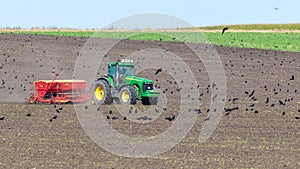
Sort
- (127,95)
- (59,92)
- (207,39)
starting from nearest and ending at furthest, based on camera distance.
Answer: (127,95)
(59,92)
(207,39)

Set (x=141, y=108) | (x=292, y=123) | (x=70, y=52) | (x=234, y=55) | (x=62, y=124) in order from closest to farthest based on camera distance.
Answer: (x=62, y=124) → (x=292, y=123) → (x=141, y=108) → (x=70, y=52) → (x=234, y=55)

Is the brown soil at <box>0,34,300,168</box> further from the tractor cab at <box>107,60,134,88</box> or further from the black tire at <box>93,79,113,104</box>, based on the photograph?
the tractor cab at <box>107,60,134,88</box>

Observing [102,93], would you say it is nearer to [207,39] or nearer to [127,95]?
[127,95]

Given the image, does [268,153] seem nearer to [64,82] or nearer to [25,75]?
[64,82]

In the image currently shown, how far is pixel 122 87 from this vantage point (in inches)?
1085

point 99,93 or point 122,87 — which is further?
point 99,93

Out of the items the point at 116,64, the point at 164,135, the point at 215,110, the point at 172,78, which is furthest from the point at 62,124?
the point at 172,78

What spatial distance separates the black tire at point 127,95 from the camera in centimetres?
2703

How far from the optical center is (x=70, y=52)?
50.6 meters

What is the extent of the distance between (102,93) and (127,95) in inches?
56.6

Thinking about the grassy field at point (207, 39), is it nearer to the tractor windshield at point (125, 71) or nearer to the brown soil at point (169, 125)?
the brown soil at point (169, 125)

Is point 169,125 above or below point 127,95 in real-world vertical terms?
below

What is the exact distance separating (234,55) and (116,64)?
89.4 ft

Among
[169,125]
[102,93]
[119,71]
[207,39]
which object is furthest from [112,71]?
[207,39]
